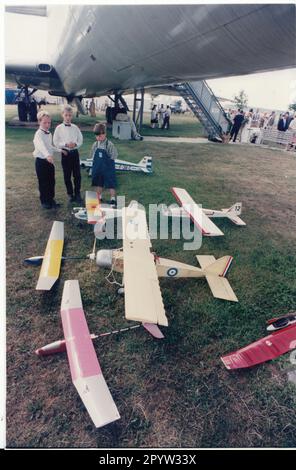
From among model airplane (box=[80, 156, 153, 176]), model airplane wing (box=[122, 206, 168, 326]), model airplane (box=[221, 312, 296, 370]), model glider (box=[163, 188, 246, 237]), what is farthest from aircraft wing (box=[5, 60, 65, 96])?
model airplane (box=[221, 312, 296, 370])

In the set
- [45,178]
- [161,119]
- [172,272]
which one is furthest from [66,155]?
[161,119]

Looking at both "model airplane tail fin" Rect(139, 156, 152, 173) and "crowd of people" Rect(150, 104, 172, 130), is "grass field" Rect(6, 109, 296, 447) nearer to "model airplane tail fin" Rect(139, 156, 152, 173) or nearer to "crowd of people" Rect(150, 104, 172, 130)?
"model airplane tail fin" Rect(139, 156, 152, 173)

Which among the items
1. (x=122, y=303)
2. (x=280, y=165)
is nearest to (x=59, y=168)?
(x=122, y=303)

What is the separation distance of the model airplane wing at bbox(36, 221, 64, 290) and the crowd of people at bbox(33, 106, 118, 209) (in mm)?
1284

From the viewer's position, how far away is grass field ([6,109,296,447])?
2.58 m

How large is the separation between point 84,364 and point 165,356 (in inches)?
39.2

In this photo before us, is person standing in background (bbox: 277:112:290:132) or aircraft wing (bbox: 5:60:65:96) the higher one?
aircraft wing (bbox: 5:60:65:96)

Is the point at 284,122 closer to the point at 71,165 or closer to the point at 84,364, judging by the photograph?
the point at 71,165

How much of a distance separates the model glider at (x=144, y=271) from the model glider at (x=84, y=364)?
2.34 ft

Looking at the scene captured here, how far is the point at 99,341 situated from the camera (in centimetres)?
337

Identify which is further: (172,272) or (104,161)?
(104,161)

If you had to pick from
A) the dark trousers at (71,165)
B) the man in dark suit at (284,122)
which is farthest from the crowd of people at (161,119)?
the dark trousers at (71,165)

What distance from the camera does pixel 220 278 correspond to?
14.3ft
